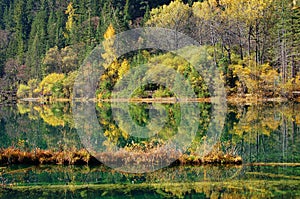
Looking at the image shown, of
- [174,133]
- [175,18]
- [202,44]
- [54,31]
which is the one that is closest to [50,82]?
[175,18]

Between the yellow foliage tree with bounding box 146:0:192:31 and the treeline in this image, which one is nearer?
the yellow foliage tree with bounding box 146:0:192:31

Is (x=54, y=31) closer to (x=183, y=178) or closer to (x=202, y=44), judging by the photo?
(x=202, y=44)

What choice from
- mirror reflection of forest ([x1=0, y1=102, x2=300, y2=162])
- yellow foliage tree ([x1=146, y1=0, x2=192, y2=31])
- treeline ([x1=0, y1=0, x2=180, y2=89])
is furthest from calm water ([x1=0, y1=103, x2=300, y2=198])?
treeline ([x1=0, y1=0, x2=180, y2=89])

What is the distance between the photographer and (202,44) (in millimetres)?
54844

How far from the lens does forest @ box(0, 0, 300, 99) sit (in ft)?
148

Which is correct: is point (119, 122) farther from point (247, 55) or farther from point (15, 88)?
point (15, 88)

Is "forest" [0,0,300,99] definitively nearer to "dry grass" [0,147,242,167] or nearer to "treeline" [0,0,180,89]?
"treeline" [0,0,180,89]

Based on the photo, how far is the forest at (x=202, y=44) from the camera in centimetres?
4500

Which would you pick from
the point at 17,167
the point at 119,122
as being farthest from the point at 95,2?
the point at 17,167

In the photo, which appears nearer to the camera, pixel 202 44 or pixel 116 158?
pixel 116 158

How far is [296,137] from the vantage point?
1866 cm

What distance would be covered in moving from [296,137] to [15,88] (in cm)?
6868

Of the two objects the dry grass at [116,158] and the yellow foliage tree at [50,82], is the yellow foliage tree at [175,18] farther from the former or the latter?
the dry grass at [116,158]

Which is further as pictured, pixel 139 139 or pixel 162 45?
pixel 162 45
